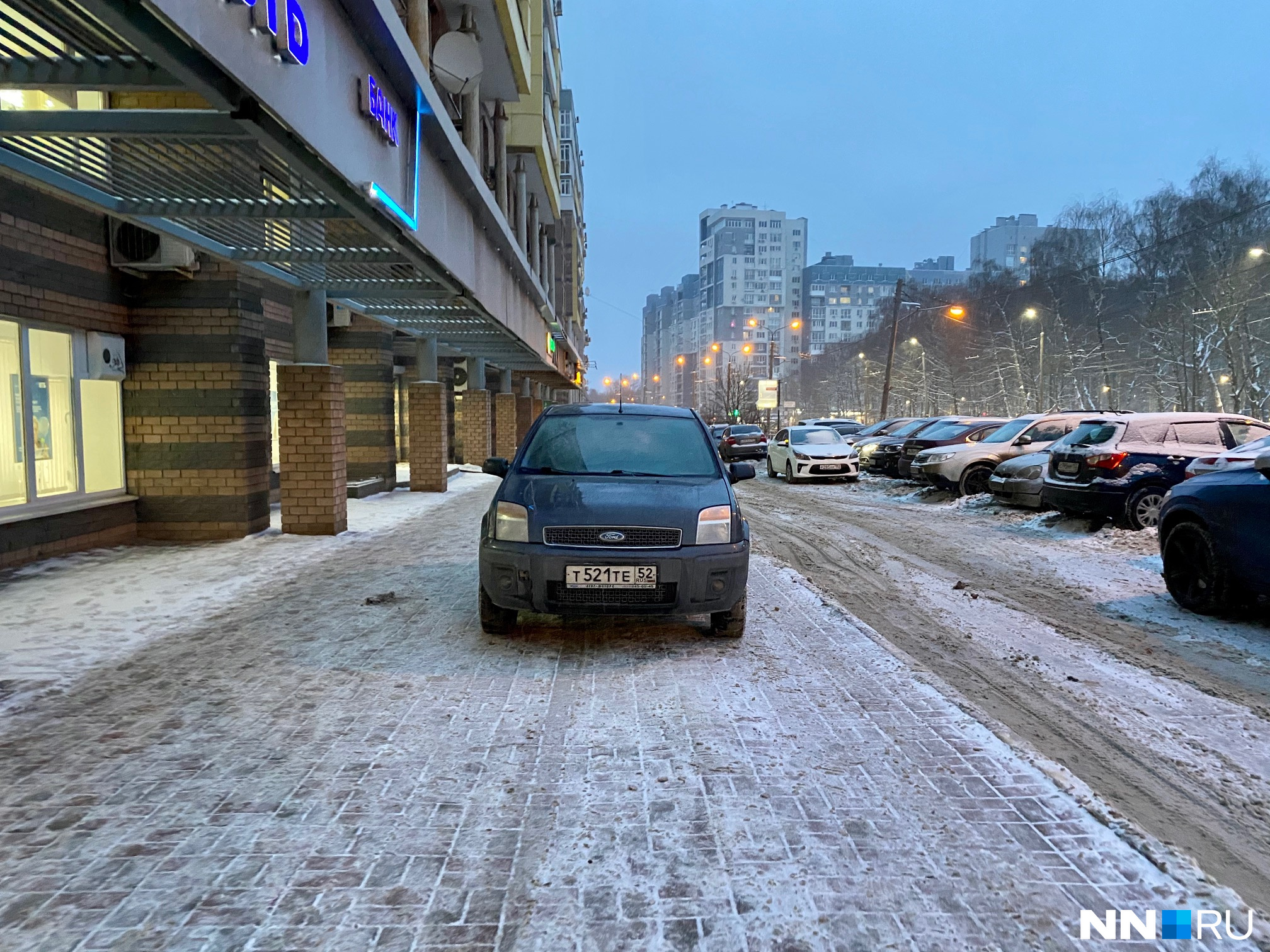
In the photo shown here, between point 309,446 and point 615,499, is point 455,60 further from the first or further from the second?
point 615,499

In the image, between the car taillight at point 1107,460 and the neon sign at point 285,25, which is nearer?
the neon sign at point 285,25

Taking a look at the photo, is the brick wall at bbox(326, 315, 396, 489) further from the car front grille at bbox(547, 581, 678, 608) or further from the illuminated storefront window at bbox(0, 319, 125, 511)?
the car front grille at bbox(547, 581, 678, 608)

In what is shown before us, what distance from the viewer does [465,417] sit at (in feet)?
76.9

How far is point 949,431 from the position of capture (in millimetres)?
18281

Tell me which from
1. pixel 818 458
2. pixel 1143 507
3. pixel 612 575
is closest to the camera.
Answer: pixel 612 575

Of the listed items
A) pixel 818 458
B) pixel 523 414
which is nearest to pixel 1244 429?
pixel 818 458

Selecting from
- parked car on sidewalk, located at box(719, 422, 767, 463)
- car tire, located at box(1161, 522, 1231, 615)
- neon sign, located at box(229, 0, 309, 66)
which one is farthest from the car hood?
parked car on sidewalk, located at box(719, 422, 767, 463)

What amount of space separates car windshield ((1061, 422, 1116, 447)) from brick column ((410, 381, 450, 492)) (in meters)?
11.6

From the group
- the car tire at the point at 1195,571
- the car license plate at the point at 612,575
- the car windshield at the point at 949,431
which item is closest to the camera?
the car license plate at the point at 612,575

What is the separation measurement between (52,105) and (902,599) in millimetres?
9879

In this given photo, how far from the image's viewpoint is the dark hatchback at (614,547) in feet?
16.3

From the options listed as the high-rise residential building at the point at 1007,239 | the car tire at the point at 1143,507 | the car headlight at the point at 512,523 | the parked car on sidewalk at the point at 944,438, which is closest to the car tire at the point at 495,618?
the car headlight at the point at 512,523

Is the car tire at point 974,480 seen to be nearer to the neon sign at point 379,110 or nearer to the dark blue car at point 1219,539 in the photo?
the dark blue car at point 1219,539

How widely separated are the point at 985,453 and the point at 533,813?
1471 centimetres
